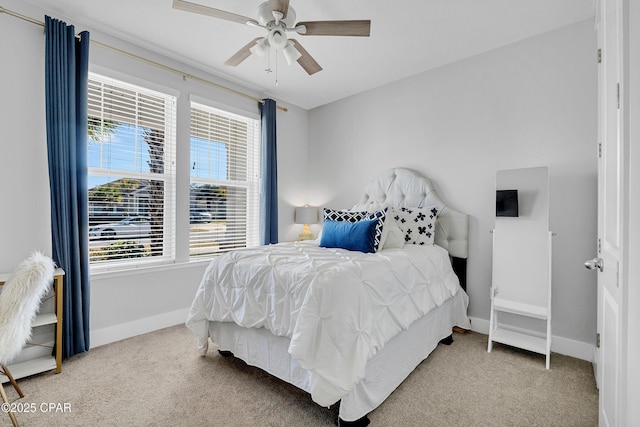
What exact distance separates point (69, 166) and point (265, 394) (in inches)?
89.3

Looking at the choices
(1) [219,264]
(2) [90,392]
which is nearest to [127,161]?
(1) [219,264]

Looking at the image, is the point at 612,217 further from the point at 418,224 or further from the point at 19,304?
the point at 19,304

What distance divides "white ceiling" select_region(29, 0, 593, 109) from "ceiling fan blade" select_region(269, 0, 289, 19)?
515 millimetres

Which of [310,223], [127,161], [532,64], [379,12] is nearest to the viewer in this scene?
[379,12]

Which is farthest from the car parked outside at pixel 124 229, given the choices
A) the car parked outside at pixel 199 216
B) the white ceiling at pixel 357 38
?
the white ceiling at pixel 357 38

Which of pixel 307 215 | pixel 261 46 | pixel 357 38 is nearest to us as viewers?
pixel 261 46

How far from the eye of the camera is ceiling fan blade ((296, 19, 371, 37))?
1.91 m

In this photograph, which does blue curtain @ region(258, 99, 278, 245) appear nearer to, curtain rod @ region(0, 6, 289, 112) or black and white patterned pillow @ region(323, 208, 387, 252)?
curtain rod @ region(0, 6, 289, 112)

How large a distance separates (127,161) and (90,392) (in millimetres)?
1919

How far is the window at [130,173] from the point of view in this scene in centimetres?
265

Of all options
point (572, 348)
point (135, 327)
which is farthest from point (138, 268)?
point (572, 348)

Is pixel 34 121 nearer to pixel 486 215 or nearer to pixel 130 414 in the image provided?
pixel 130 414

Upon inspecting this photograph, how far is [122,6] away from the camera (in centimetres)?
230

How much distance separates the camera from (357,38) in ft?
8.72
